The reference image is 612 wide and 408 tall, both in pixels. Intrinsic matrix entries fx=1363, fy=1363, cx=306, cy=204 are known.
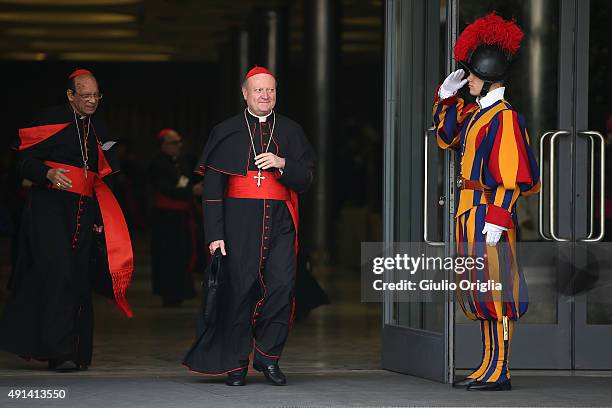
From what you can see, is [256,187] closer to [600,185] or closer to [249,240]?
[249,240]

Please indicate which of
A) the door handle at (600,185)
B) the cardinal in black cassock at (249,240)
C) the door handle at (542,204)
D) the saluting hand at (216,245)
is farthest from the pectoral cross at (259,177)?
the door handle at (600,185)

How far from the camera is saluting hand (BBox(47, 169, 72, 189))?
269 inches

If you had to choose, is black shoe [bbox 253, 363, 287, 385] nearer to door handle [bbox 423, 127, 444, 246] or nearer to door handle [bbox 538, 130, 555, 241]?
door handle [bbox 423, 127, 444, 246]

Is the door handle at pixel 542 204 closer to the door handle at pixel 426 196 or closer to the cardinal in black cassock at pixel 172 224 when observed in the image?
the door handle at pixel 426 196

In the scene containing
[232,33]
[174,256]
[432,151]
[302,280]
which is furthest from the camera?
[232,33]

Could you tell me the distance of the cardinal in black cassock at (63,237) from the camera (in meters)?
6.91

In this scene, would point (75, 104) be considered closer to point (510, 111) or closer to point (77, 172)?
point (77, 172)

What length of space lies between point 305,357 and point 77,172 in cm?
177

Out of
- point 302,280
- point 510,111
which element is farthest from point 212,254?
A: point 302,280

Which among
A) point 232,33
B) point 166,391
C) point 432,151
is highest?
point 232,33

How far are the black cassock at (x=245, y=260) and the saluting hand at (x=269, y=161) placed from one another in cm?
5

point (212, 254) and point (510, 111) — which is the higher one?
point (510, 111)

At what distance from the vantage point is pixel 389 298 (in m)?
7.08

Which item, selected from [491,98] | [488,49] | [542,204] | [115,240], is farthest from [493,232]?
[115,240]
